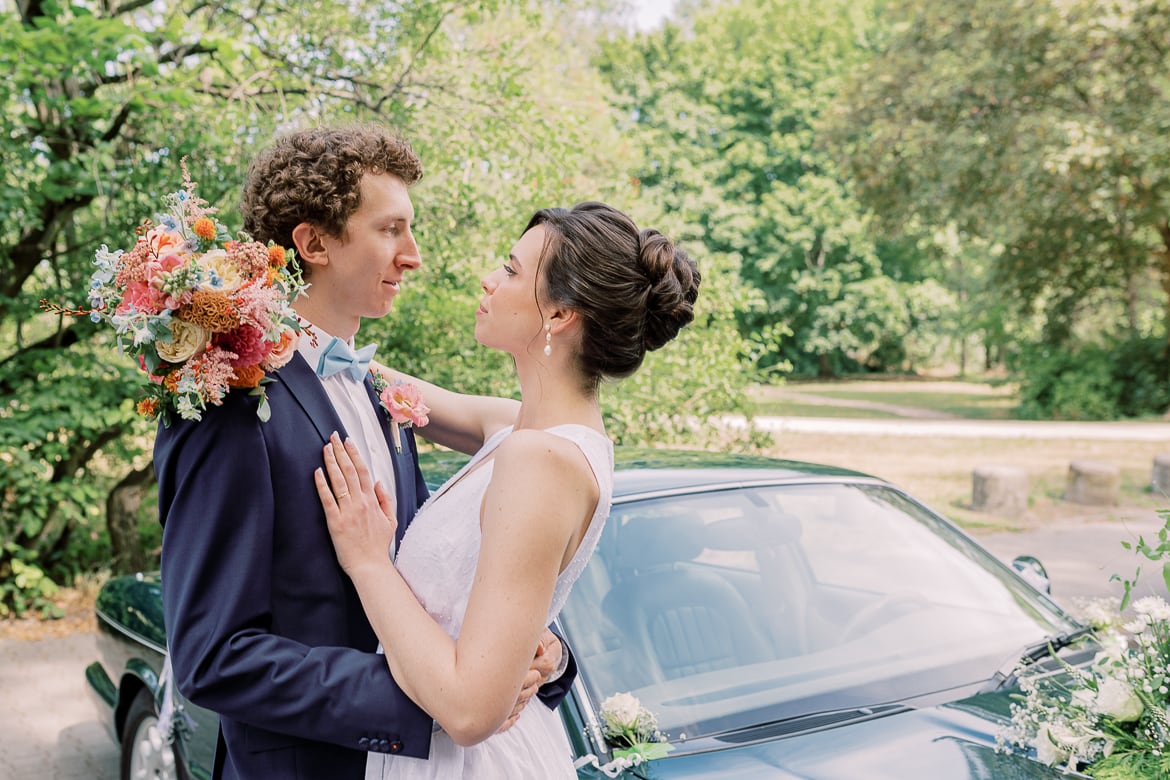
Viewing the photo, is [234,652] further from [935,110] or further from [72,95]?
[935,110]

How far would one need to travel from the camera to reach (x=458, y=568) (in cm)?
179

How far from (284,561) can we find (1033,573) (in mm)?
2820

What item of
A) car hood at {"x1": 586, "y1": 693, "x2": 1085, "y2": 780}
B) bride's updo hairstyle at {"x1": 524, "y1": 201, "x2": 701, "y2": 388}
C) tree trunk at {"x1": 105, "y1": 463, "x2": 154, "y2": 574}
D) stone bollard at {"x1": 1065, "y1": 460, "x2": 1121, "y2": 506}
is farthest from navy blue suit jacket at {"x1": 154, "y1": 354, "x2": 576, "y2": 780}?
stone bollard at {"x1": 1065, "y1": 460, "x2": 1121, "y2": 506}

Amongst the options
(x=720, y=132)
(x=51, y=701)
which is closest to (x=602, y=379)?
(x=51, y=701)

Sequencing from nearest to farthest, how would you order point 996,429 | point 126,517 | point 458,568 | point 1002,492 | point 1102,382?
point 458,568, point 126,517, point 1002,492, point 996,429, point 1102,382

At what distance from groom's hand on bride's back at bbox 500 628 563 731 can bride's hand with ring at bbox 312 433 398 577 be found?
1.05ft

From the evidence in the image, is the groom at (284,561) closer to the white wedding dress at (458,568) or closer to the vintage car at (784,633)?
the white wedding dress at (458,568)

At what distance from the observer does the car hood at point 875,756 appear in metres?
2.29

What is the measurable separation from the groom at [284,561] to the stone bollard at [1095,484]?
11.3 meters

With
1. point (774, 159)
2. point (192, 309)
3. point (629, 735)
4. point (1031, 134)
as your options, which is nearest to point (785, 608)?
point (629, 735)

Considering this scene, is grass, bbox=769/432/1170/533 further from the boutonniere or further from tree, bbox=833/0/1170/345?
the boutonniere

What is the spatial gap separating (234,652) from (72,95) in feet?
21.1

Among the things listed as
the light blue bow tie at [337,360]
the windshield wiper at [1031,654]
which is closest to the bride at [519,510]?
the light blue bow tie at [337,360]

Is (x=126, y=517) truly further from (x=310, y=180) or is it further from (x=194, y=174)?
(x=310, y=180)
